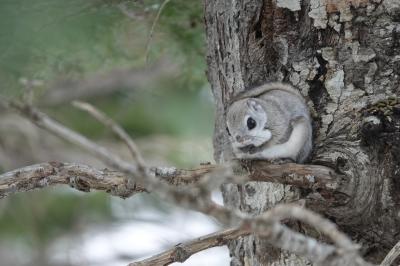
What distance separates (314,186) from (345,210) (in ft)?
0.39

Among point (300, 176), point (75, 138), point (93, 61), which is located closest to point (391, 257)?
point (300, 176)

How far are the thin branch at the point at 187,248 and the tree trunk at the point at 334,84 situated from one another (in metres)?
0.22

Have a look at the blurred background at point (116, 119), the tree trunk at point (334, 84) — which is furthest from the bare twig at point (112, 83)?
the tree trunk at point (334, 84)

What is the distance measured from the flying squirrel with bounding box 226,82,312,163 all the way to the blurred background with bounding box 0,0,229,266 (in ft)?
1.99

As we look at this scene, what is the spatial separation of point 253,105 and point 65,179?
58 cm

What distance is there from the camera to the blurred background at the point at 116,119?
9.84 feet

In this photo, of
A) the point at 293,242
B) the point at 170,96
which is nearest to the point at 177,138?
the point at 170,96

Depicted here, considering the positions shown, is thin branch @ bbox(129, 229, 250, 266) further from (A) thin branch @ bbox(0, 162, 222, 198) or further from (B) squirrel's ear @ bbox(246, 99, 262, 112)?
(B) squirrel's ear @ bbox(246, 99, 262, 112)

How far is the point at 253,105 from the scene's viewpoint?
2.35 metres

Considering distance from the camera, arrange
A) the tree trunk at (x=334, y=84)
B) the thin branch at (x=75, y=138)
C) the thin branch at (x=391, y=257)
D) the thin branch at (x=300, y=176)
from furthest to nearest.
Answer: the tree trunk at (x=334, y=84) < the thin branch at (x=300, y=176) < the thin branch at (x=391, y=257) < the thin branch at (x=75, y=138)

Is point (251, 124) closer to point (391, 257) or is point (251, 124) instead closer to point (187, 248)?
point (187, 248)

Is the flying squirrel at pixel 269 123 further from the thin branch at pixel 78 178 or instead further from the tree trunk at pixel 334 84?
the thin branch at pixel 78 178

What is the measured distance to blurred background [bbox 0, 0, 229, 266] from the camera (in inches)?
118

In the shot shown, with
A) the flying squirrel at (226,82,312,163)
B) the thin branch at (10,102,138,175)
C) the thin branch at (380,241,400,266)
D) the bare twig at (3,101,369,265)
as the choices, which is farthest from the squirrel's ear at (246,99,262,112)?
the thin branch at (10,102,138,175)
